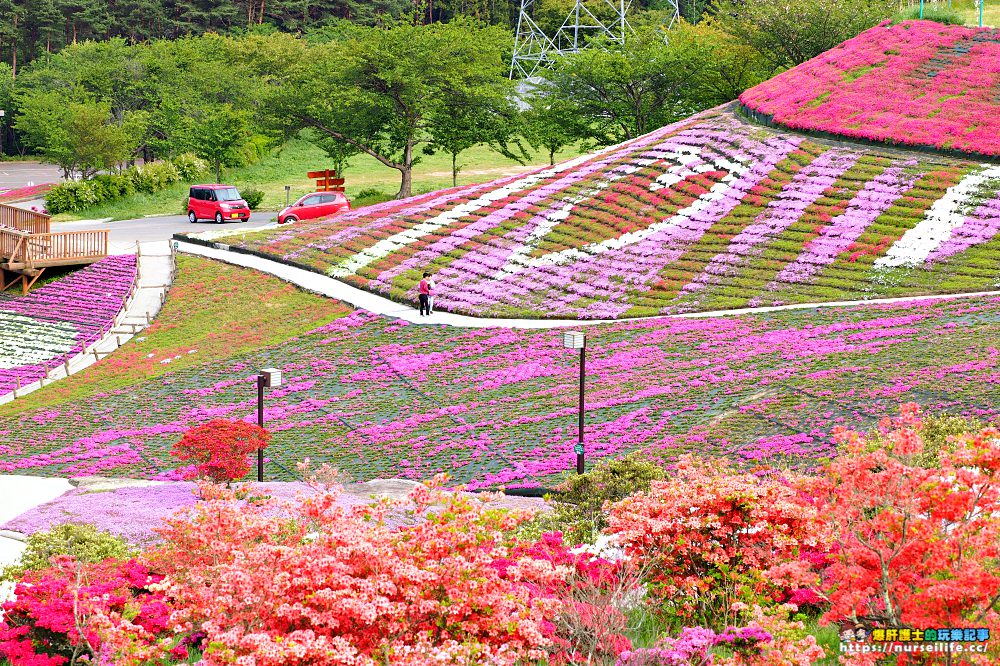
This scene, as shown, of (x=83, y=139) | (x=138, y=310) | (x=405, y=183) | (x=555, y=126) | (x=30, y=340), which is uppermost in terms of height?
(x=555, y=126)

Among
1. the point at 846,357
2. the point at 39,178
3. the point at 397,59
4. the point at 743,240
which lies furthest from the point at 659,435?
the point at 39,178

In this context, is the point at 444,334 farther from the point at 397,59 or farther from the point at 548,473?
the point at 397,59

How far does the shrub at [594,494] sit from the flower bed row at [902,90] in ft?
96.2

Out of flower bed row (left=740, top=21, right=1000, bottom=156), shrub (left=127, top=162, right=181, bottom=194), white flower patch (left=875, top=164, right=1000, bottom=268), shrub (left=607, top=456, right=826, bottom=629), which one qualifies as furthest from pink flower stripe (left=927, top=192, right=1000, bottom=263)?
shrub (left=127, top=162, right=181, bottom=194)

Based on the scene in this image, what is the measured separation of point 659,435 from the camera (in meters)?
24.1

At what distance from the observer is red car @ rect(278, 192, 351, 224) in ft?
184

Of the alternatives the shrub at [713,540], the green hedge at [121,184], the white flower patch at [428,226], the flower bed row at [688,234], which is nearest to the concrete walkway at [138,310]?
the flower bed row at [688,234]

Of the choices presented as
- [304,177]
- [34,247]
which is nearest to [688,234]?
[34,247]

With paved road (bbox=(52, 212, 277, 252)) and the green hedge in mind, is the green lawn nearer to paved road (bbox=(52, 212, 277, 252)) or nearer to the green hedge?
the green hedge

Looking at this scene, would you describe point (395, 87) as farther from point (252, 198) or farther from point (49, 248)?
point (49, 248)

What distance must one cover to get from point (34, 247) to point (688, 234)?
2559cm

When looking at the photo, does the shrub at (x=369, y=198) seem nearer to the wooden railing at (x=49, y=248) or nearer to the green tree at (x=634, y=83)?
the green tree at (x=634, y=83)

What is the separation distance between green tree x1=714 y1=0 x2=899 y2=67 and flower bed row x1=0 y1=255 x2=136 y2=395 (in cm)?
3331

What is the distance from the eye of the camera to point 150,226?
194 feet
